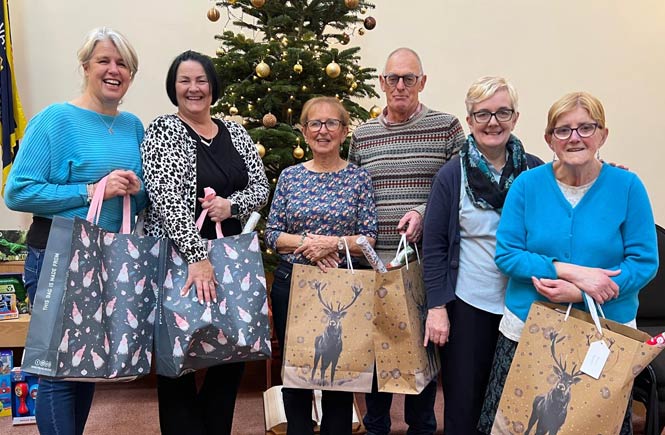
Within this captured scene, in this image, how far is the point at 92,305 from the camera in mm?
1379

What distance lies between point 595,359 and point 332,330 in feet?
2.40

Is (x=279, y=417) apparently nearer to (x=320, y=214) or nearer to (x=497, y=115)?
(x=320, y=214)

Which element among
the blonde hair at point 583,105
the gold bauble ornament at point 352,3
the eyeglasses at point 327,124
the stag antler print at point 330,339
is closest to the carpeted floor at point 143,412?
the stag antler print at point 330,339

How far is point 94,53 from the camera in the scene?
60.7 inches

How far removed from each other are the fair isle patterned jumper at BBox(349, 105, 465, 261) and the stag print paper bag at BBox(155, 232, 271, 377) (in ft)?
1.67

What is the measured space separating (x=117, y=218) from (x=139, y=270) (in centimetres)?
20

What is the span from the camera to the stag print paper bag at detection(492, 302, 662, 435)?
48.1 inches

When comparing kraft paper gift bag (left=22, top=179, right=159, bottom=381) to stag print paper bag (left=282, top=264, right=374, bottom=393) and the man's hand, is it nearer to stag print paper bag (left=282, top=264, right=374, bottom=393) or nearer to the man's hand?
stag print paper bag (left=282, top=264, right=374, bottom=393)

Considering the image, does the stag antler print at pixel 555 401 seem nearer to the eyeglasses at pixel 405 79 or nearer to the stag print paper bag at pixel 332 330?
the stag print paper bag at pixel 332 330

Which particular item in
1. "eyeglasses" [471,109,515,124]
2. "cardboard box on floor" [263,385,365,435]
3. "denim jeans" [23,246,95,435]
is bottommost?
"cardboard box on floor" [263,385,365,435]

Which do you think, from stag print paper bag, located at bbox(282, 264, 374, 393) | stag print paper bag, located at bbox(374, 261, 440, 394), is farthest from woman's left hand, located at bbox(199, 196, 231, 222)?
stag print paper bag, located at bbox(374, 261, 440, 394)

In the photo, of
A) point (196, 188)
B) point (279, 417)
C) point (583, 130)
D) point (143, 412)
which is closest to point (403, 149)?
point (583, 130)

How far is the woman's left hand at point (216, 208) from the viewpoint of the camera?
62.2 inches

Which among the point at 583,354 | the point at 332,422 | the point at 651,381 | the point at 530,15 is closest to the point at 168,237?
the point at 332,422
